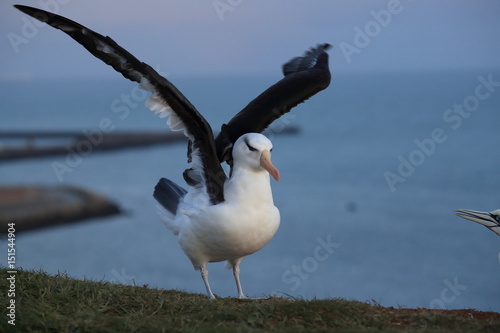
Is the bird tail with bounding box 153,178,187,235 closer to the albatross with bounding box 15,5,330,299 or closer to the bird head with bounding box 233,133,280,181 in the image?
the albatross with bounding box 15,5,330,299

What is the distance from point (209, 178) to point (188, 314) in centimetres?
182

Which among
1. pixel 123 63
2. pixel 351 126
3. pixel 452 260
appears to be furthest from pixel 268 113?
pixel 351 126

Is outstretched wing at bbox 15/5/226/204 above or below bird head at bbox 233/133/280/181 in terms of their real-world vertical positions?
above

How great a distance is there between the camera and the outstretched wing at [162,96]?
24.2 ft

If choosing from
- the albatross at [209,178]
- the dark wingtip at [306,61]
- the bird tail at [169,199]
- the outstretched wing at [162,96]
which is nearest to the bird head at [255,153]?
the albatross at [209,178]

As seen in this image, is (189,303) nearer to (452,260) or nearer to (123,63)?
(123,63)

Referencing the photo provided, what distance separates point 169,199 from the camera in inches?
364

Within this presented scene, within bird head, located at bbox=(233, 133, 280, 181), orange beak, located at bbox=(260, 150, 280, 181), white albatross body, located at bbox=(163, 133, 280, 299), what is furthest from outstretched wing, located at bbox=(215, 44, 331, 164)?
orange beak, located at bbox=(260, 150, 280, 181)

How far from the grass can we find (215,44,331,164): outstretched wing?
2142mm

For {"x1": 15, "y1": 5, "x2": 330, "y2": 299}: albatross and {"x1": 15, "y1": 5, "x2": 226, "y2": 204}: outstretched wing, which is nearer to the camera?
{"x1": 15, "y1": 5, "x2": 226, "y2": 204}: outstretched wing

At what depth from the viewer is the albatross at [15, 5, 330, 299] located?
7551mm

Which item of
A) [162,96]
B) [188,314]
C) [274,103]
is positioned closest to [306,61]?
[274,103]

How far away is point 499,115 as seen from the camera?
100 m

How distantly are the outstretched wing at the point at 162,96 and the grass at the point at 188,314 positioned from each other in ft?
4.65
